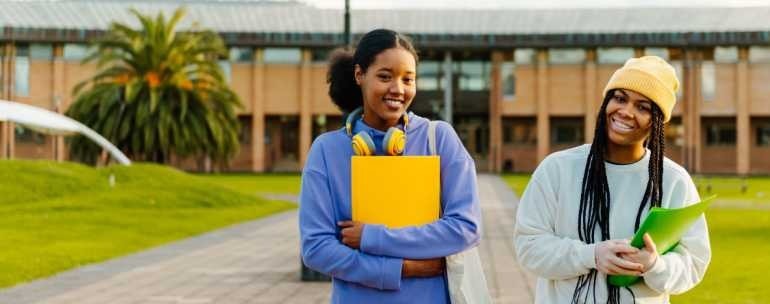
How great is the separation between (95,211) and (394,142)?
23.4 meters

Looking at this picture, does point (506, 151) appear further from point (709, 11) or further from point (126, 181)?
point (126, 181)

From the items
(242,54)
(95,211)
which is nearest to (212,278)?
(95,211)

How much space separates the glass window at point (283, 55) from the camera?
211 ft

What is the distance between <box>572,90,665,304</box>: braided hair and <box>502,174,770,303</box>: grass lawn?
8.03 metres

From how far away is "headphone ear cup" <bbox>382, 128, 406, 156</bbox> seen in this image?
3.46 meters

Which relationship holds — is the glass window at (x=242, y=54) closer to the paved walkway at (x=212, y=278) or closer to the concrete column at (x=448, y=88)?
the concrete column at (x=448, y=88)

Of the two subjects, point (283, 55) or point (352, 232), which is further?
point (283, 55)

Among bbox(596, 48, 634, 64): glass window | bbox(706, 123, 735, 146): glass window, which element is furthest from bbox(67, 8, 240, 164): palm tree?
bbox(706, 123, 735, 146): glass window

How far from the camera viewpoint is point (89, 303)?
1080cm

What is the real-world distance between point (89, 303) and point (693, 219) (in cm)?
839

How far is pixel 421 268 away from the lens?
140 inches

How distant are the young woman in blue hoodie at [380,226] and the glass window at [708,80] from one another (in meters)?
61.7

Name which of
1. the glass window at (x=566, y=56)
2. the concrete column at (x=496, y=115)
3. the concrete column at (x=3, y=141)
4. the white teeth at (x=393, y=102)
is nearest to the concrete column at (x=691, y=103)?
the glass window at (x=566, y=56)

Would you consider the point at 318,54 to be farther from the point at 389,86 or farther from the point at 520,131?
the point at 389,86
